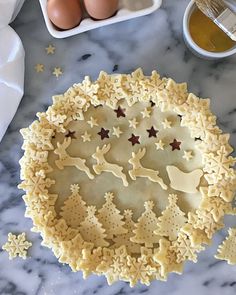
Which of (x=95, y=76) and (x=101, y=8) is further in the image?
(x=95, y=76)

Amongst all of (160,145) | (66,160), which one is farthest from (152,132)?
(66,160)

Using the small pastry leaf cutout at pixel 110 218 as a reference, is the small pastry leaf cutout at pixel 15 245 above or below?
below

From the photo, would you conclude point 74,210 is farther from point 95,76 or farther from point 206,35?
point 206,35

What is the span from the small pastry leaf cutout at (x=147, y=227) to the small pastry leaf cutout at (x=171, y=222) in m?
0.01

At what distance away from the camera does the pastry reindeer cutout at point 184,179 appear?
125cm

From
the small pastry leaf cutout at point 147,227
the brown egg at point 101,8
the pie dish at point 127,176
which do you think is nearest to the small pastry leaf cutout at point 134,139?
the pie dish at point 127,176

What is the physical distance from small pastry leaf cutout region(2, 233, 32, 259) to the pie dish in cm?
11

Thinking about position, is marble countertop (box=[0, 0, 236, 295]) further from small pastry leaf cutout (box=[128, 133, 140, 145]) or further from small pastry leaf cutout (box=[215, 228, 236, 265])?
small pastry leaf cutout (box=[128, 133, 140, 145])

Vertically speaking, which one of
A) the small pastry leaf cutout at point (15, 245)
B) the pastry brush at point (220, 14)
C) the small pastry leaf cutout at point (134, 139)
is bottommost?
the small pastry leaf cutout at point (15, 245)

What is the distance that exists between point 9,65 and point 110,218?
0.33m

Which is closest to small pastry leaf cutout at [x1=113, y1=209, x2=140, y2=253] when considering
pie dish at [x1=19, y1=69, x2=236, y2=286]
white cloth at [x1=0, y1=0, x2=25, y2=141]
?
pie dish at [x1=19, y1=69, x2=236, y2=286]

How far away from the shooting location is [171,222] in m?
1.25

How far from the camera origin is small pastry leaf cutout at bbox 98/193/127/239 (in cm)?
127

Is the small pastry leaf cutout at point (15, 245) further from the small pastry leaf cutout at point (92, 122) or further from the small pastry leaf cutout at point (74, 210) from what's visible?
the small pastry leaf cutout at point (92, 122)
